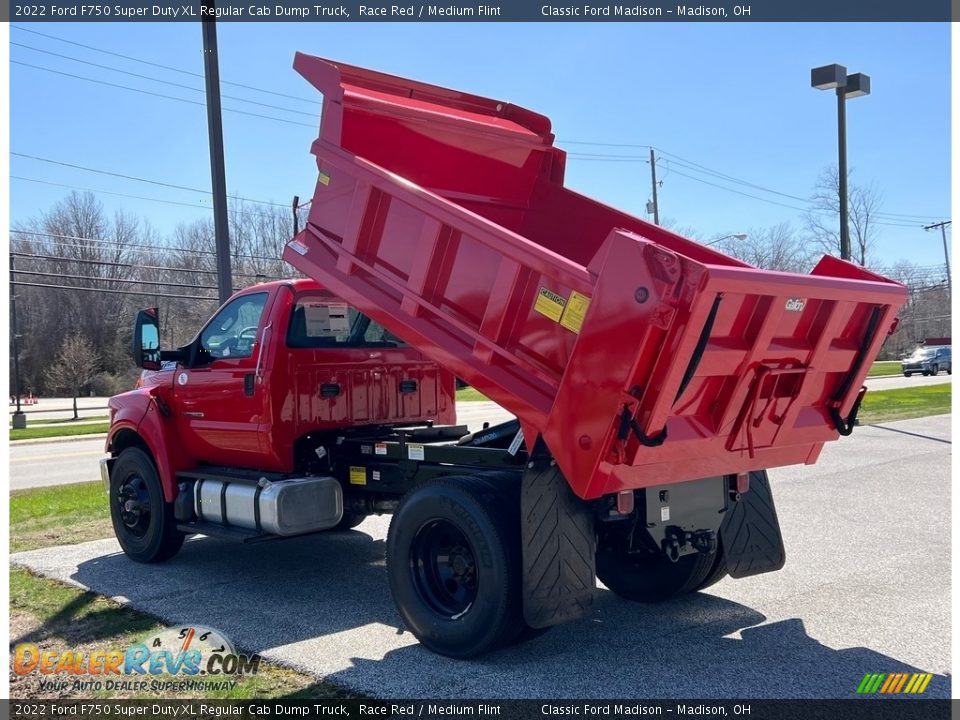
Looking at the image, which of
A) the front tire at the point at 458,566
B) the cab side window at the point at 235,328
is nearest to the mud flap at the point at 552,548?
the front tire at the point at 458,566

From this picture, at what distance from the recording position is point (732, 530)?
5707 mm

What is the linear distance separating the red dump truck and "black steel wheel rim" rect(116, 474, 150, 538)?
0.49ft

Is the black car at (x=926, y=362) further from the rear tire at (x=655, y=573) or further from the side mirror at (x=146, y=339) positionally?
the side mirror at (x=146, y=339)

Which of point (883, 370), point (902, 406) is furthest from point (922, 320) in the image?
point (902, 406)

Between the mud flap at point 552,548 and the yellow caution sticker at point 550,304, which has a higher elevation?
the yellow caution sticker at point 550,304

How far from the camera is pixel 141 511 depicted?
7789mm

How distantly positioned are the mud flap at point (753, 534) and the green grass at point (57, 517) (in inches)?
249

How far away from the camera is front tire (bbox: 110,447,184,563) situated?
7559mm

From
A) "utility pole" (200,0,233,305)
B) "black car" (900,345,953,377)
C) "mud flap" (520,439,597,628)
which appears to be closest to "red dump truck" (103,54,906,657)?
"mud flap" (520,439,597,628)

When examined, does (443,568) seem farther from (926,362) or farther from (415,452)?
(926,362)

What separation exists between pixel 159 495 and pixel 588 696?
445cm

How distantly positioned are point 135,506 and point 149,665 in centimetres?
289

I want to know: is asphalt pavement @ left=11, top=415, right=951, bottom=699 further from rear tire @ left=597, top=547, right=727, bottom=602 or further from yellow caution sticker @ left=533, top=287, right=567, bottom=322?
yellow caution sticker @ left=533, top=287, right=567, bottom=322

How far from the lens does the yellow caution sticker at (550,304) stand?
4.62 metres
